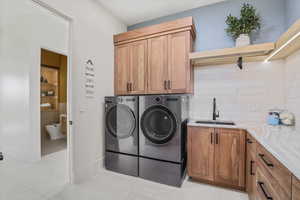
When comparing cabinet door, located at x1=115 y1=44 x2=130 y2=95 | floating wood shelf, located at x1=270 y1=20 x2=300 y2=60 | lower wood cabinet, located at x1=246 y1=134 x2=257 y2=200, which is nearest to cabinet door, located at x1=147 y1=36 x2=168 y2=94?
cabinet door, located at x1=115 y1=44 x2=130 y2=95

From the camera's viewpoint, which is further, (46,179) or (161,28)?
(161,28)

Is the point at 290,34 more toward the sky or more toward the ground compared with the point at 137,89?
more toward the sky

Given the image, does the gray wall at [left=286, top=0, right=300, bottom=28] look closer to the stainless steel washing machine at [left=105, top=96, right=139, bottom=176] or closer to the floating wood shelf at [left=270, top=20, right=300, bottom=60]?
the floating wood shelf at [left=270, top=20, right=300, bottom=60]

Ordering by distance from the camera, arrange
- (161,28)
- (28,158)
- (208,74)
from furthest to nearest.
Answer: (28,158), (208,74), (161,28)

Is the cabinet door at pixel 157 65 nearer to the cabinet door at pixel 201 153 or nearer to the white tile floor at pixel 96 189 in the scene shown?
the cabinet door at pixel 201 153

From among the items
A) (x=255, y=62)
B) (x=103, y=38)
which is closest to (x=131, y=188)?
(x=103, y=38)

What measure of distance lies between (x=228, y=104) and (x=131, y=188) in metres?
2.01

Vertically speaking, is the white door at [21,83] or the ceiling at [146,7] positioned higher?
the ceiling at [146,7]

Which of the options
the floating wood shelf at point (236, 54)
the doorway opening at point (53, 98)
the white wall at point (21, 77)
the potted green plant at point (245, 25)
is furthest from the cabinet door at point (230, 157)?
the doorway opening at point (53, 98)

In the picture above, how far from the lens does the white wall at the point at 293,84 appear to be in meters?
1.65

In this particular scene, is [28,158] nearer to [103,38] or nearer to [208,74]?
[103,38]

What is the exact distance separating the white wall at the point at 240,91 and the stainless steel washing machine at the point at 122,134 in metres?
1.13

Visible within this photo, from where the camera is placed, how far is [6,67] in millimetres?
2908

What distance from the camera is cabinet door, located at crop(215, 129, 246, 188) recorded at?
1.77 meters
